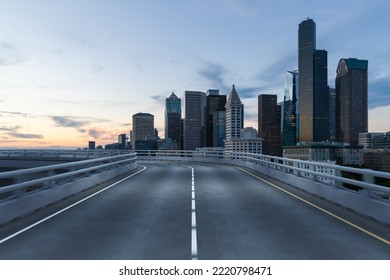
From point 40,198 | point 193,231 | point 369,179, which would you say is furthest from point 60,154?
point 369,179

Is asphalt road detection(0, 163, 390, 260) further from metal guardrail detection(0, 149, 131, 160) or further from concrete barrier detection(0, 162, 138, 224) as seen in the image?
Result: metal guardrail detection(0, 149, 131, 160)

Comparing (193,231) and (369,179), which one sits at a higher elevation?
(369,179)

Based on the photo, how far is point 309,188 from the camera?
49.9 ft

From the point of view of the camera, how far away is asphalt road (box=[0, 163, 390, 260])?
21.8 ft

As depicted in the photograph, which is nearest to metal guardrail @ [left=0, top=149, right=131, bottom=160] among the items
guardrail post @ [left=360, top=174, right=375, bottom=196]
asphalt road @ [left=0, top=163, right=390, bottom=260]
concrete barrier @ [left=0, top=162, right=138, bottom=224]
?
concrete barrier @ [left=0, top=162, right=138, bottom=224]

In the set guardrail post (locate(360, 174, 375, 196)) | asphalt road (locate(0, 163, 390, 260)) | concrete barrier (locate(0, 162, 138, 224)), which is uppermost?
guardrail post (locate(360, 174, 375, 196))

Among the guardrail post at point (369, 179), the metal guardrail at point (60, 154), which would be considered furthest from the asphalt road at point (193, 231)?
the metal guardrail at point (60, 154)

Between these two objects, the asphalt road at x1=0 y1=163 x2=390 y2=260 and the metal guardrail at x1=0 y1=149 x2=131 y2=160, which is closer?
the asphalt road at x1=0 y1=163 x2=390 y2=260

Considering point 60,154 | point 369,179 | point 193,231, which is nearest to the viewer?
point 193,231

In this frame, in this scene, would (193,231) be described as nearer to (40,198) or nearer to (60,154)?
(40,198)

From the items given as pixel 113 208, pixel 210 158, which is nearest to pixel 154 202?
pixel 113 208

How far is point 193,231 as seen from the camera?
27.0ft

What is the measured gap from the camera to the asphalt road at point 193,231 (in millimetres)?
6648
